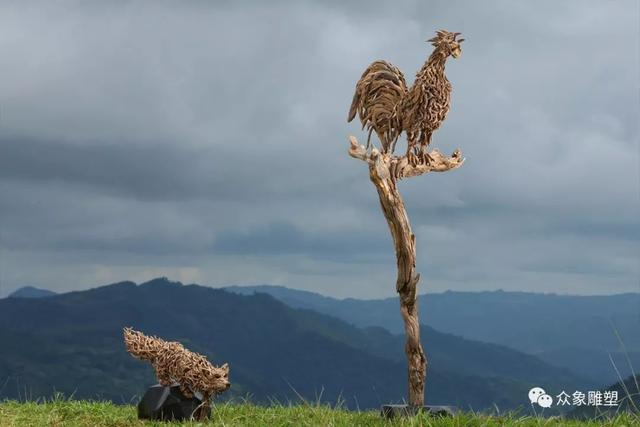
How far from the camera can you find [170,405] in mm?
10289

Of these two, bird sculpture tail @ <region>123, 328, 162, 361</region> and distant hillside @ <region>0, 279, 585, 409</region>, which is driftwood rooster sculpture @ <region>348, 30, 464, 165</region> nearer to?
bird sculpture tail @ <region>123, 328, 162, 361</region>

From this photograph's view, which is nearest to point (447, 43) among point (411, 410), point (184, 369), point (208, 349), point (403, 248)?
point (403, 248)

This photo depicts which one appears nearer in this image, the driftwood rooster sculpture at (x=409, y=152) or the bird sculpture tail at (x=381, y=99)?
the driftwood rooster sculpture at (x=409, y=152)

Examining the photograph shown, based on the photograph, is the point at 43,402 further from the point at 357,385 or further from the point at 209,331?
the point at 209,331

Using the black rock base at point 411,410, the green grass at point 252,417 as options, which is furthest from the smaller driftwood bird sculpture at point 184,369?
the black rock base at point 411,410

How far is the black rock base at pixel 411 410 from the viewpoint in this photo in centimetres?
927

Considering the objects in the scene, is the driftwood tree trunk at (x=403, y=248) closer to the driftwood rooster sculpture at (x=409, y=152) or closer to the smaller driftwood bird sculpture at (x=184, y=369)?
the driftwood rooster sculpture at (x=409, y=152)

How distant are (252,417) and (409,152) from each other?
3.94m

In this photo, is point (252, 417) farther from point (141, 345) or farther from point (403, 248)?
point (403, 248)

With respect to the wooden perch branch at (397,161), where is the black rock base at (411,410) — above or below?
below

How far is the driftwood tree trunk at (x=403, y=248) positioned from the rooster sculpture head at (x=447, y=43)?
1.47 m

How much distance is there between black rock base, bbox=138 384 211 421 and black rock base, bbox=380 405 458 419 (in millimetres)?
2420

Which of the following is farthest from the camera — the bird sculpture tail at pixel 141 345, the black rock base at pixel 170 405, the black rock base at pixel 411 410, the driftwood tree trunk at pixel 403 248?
the bird sculpture tail at pixel 141 345

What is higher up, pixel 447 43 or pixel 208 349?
pixel 447 43
